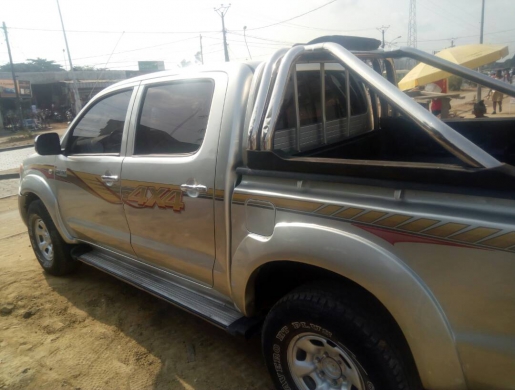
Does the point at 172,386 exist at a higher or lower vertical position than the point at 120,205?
lower

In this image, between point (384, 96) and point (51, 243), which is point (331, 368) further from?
point (51, 243)

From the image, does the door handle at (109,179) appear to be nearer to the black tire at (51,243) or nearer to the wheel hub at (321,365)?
the black tire at (51,243)

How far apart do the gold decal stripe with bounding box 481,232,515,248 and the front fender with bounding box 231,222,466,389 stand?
0.31 meters

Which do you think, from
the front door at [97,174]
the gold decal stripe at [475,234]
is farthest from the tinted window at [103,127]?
the gold decal stripe at [475,234]

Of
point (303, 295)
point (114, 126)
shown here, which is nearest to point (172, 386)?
point (303, 295)

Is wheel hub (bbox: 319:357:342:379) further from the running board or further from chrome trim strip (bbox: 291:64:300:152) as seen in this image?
chrome trim strip (bbox: 291:64:300:152)

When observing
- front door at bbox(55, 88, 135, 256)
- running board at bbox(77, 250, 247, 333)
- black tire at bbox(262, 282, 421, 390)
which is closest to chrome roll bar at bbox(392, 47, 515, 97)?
black tire at bbox(262, 282, 421, 390)

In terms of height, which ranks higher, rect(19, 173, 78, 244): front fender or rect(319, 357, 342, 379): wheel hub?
rect(19, 173, 78, 244): front fender

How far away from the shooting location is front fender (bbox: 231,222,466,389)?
1655 millimetres

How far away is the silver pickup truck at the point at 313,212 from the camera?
157cm

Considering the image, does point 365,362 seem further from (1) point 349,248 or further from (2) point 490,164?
(2) point 490,164

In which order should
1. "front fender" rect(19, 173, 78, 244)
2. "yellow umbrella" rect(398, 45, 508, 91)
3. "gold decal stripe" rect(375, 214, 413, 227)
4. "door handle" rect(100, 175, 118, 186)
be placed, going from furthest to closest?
"yellow umbrella" rect(398, 45, 508, 91) → "front fender" rect(19, 173, 78, 244) → "door handle" rect(100, 175, 118, 186) → "gold decal stripe" rect(375, 214, 413, 227)

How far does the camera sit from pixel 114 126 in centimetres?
330

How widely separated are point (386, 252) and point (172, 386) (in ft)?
5.60
